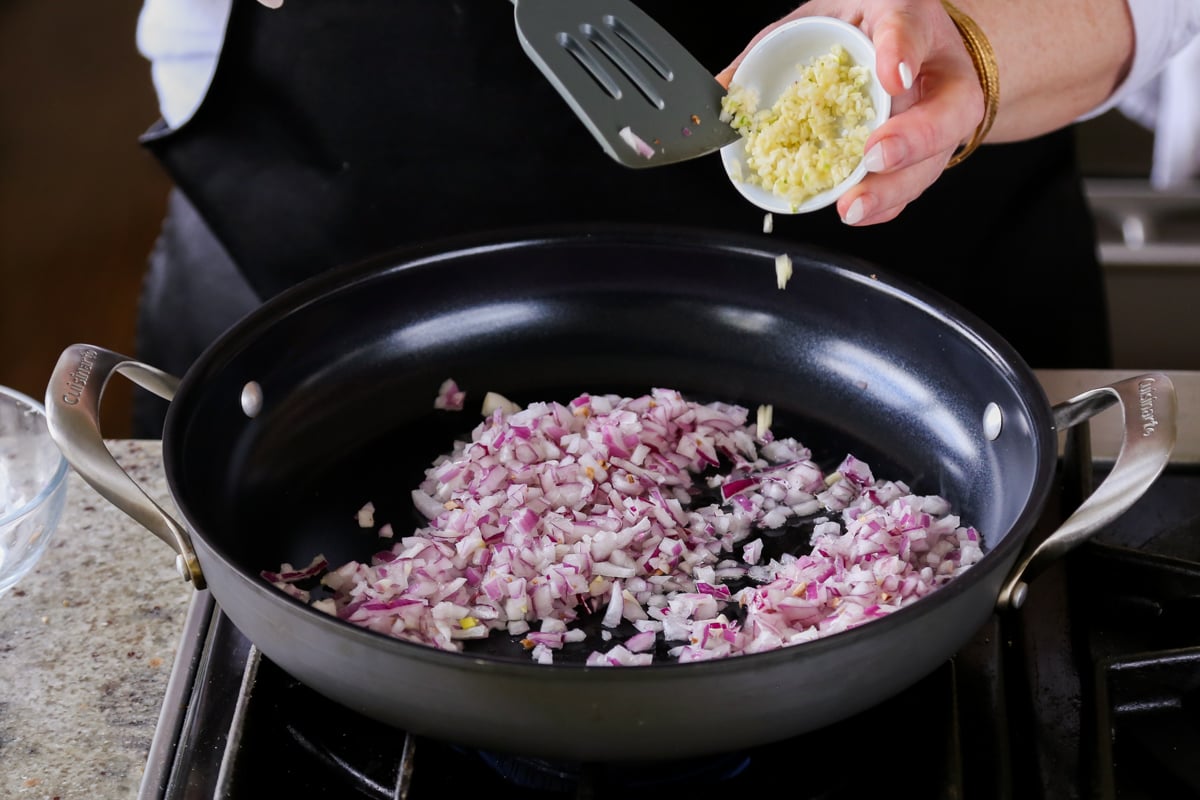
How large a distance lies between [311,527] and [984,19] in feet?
2.38

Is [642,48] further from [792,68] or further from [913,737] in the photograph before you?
[913,737]

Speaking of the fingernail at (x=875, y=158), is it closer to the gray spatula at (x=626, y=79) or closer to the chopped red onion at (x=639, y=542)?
the gray spatula at (x=626, y=79)

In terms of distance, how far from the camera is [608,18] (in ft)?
2.90

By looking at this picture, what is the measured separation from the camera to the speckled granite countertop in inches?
29.8

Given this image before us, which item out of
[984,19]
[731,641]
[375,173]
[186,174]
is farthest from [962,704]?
[186,174]

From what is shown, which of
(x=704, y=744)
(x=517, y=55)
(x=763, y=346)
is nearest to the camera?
(x=704, y=744)

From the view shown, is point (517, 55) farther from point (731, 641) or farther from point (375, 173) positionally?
point (731, 641)

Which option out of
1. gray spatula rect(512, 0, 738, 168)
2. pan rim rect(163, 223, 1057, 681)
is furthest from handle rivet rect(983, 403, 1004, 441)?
gray spatula rect(512, 0, 738, 168)

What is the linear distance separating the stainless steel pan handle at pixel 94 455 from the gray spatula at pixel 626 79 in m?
0.36

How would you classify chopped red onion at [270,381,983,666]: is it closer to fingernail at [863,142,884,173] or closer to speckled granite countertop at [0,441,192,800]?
speckled granite countertop at [0,441,192,800]

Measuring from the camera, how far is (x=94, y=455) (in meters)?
0.75

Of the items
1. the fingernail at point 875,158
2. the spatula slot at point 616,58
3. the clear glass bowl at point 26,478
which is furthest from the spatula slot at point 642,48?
the clear glass bowl at point 26,478

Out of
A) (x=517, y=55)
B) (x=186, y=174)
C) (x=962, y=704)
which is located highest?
(x=517, y=55)

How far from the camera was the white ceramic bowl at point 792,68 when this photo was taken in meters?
0.86
